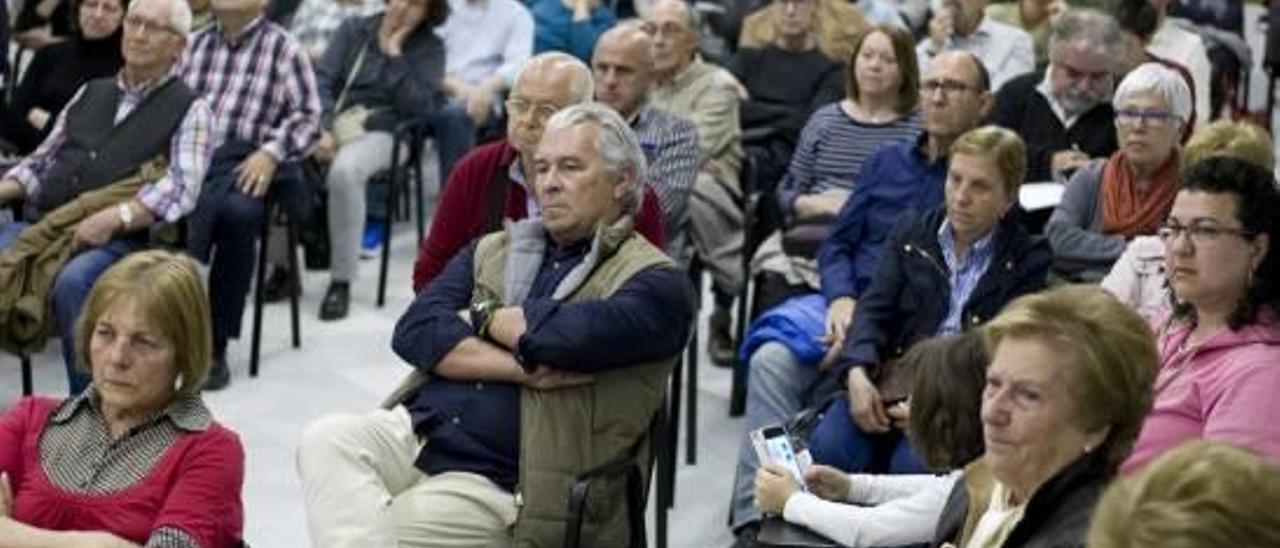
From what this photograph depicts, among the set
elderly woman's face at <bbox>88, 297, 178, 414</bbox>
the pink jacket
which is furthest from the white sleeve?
elderly woman's face at <bbox>88, 297, 178, 414</bbox>

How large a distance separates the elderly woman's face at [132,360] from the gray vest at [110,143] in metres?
2.28

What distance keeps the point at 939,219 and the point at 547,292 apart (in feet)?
3.26

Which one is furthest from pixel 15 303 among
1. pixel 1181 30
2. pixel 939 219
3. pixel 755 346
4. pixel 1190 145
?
pixel 1181 30

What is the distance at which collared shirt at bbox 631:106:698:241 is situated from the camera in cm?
559

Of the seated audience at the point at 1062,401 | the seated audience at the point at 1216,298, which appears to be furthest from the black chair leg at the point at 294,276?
the seated audience at the point at 1062,401

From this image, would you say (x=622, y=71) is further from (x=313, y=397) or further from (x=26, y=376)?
(x=26, y=376)

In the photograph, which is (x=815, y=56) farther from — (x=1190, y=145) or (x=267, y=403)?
(x=1190, y=145)

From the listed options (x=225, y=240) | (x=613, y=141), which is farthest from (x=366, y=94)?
(x=613, y=141)

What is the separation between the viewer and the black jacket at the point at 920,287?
4.71 metres

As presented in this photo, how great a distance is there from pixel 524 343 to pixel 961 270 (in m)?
1.12

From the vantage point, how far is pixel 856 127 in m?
6.09

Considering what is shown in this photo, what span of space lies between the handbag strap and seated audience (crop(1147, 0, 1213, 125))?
98.9 inches

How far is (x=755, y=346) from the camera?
5.30 m

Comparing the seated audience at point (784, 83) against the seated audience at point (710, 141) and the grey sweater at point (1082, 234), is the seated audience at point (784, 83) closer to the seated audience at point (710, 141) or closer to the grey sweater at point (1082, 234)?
the seated audience at point (710, 141)
